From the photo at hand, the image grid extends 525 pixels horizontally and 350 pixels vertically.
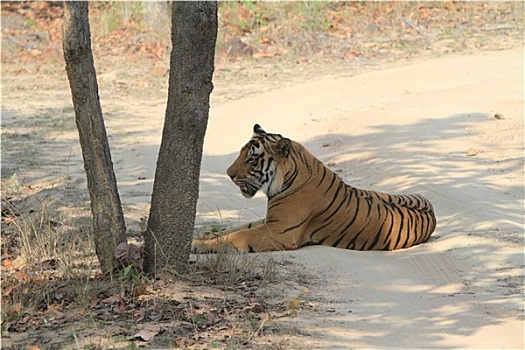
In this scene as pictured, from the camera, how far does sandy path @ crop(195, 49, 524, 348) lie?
513 cm

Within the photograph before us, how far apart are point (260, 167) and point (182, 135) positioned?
5.52 feet

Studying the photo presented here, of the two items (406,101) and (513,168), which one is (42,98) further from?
(513,168)

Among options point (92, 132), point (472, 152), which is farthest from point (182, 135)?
point (472, 152)

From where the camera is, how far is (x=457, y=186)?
8469 mm

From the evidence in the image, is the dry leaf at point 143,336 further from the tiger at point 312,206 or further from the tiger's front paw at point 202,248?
the tiger at point 312,206

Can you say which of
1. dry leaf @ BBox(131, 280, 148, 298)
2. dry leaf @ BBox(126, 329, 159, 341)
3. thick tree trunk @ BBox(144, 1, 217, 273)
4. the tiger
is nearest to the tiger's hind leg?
the tiger

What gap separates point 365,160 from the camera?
9.67 metres

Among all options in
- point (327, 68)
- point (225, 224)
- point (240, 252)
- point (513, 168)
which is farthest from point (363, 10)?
point (240, 252)

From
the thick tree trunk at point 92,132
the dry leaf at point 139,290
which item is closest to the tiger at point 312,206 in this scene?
the thick tree trunk at point 92,132

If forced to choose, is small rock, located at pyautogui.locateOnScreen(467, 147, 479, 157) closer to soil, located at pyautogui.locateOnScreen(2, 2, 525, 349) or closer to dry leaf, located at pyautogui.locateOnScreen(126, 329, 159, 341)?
soil, located at pyautogui.locateOnScreen(2, 2, 525, 349)

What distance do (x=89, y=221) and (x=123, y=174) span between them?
2.77 metres

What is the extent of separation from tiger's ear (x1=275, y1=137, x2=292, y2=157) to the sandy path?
2.44 feet

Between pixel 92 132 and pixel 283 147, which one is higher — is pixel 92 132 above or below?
above

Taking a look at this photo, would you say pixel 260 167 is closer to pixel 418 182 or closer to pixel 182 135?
pixel 182 135
